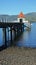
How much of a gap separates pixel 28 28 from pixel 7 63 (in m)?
75.4

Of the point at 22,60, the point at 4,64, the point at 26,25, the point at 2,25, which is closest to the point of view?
the point at 4,64

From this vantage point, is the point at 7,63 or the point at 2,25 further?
the point at 2,25

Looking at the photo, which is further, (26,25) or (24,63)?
(26,25)

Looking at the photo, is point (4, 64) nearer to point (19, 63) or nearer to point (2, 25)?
point (19, 63)

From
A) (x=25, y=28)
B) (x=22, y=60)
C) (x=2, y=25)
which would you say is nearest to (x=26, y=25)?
(x=25, y=28)

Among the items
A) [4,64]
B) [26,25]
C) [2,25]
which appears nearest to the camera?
[4,64]

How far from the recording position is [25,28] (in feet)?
285

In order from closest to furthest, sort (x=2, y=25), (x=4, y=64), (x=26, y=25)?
(x=4, y=64), (x=2, y=25), (x=26, y=25)

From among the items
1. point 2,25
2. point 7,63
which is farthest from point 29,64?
point 2,25

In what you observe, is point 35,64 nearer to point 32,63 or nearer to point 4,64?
point 32,63

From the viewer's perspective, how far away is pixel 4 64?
11469 millimetres

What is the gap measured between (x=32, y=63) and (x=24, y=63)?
0.41 meters

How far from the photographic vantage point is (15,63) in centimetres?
1214

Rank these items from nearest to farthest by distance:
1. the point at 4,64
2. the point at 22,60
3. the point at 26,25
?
the point at 4,64 < the point at 22,60 < the point at 26,25
